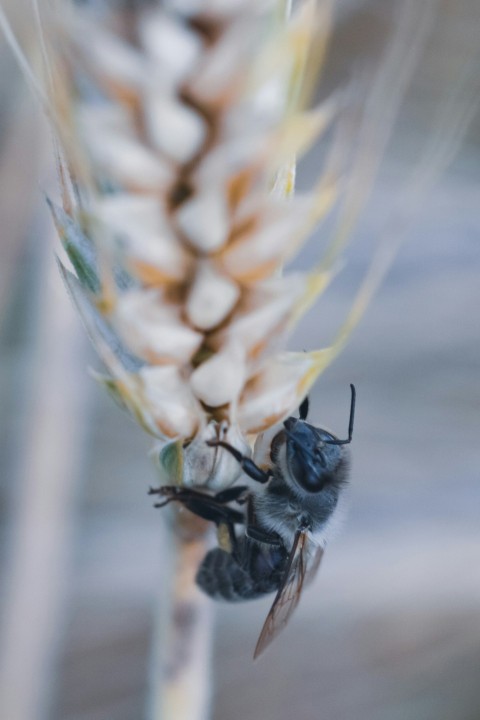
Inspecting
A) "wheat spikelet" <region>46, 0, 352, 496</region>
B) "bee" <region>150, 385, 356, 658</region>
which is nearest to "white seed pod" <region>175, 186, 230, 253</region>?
"wheat spikelet" <region>46, 0, 352, 496</region>

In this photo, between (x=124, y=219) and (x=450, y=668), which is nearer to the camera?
(x=124, y=219)

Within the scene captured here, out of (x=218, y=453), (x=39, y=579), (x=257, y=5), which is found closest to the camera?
(x=257, y=5)

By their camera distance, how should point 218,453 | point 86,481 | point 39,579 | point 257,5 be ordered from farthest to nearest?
point 86,481 < point 39,579 < point 218,453 < point 257,5

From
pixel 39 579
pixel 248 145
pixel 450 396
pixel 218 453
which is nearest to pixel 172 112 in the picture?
pixel 248 145

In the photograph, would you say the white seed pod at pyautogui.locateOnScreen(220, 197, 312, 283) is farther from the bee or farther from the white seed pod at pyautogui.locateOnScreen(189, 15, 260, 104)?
the bee

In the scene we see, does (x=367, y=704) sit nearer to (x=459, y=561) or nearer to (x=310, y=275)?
(x=459, y=561)

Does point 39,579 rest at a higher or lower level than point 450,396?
lower

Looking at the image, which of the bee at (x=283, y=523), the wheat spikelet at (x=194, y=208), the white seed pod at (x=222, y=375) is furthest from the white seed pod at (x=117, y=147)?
the bee at (x=283, y=523)
